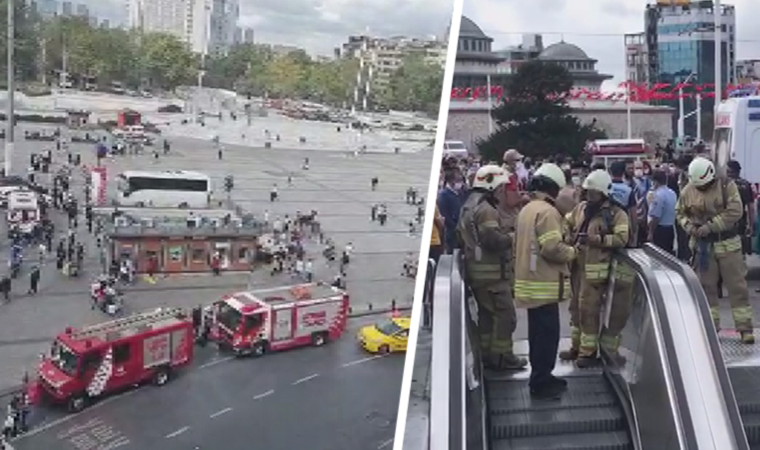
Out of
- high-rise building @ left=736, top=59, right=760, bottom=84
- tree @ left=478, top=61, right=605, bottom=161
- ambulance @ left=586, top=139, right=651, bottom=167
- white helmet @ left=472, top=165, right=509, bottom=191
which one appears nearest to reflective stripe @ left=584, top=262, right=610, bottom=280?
white helmet @ left=472, top=165, right=509, bottom=191

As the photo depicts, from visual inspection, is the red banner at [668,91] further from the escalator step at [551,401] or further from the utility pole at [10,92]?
the utility pole at [10,92]

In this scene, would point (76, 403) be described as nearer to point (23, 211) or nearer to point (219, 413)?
point (219, 413)

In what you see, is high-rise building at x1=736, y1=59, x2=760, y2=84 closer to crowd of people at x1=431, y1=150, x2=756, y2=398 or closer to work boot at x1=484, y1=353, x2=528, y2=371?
crowd of people at x1=431, y1=150, x2=756, y2=398

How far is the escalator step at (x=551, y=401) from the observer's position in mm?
3377

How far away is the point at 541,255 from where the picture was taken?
3.21m

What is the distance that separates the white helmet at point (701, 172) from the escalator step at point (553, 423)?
1.22 m

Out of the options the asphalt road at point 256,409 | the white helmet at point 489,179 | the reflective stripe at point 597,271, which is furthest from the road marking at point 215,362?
the reflective stripe at point 597,271

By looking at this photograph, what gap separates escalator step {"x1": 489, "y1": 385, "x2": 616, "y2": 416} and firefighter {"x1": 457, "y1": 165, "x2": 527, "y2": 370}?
22 cm

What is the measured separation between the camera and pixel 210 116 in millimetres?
1774

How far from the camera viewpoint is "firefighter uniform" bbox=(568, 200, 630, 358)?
3578 millimetres

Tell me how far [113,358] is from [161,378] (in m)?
0.10

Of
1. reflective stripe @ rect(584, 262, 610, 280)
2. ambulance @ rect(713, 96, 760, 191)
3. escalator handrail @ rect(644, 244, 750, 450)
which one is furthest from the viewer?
ambulance @ rect(713, 96, 760, 191)

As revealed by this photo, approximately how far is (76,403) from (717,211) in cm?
319

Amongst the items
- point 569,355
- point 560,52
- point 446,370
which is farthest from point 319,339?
point 560,52
